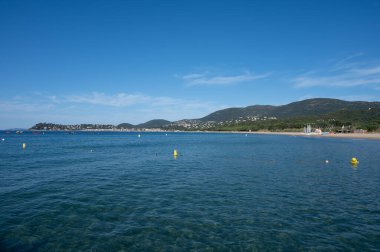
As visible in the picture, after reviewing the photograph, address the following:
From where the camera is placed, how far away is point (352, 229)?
16906 mm

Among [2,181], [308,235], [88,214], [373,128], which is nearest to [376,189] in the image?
[308,235]

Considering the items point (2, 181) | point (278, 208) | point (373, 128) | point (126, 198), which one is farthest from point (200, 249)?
point (373, 128)

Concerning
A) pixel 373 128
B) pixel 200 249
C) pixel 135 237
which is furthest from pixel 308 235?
pixel 373 128

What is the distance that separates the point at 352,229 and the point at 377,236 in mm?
1305

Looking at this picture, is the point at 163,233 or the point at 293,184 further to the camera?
the point at 293,184

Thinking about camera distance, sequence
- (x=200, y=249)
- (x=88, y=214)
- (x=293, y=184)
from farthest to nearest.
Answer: (x=293, y=184), (x=88, y=214), (x=200, y=249)

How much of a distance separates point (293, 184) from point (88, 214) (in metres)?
21.1

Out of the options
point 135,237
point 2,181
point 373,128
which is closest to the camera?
point 135,237

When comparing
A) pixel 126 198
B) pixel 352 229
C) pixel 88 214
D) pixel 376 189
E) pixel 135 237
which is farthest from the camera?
pixel 376 189

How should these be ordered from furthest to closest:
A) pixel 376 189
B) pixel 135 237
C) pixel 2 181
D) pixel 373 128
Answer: pixel 373 128, pixel 2 181, pixel 376 189, pixel 135 237

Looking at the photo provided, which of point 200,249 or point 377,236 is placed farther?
point 377,236

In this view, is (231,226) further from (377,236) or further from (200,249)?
(377,236)

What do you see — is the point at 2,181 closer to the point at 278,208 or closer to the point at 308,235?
the point at 278,208

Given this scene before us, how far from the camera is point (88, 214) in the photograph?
65.3 feet
